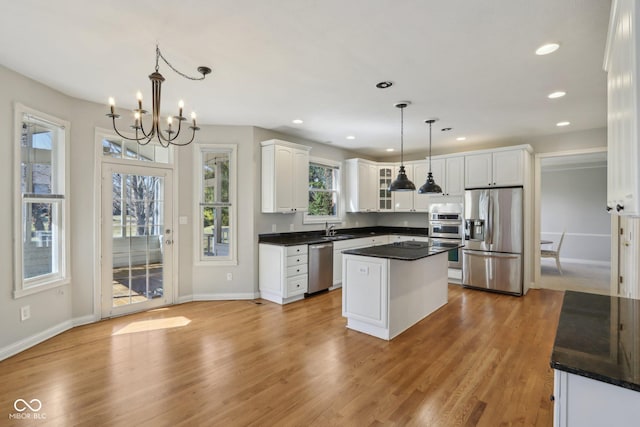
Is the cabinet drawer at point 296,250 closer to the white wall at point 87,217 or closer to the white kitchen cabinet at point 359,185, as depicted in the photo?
the white wall at point 87,217

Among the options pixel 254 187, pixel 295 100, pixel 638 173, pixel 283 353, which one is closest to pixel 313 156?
pixel 254 187

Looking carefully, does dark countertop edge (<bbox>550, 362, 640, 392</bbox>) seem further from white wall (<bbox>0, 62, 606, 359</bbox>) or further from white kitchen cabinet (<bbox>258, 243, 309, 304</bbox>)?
white wall (<bbox>0, 62, 606, 359</bbox>)

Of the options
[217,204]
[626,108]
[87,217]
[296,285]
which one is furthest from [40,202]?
[626,108]

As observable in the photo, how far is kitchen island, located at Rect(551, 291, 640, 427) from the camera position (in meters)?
0.98

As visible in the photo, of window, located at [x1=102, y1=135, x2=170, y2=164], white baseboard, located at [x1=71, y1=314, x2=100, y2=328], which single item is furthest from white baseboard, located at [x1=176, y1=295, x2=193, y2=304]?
window, located at [x1=102, y1=135, x2=170, y2=164]

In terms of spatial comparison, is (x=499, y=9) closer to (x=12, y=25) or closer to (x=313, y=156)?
(x=12, y=25)

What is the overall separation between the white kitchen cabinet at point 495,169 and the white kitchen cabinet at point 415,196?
912mm

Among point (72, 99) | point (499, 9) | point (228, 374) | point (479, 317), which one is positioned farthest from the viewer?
point (479, 317)

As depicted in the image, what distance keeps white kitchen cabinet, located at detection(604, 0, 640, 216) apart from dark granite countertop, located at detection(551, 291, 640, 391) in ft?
1.65

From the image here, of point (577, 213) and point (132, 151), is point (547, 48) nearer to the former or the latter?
point (132, 151)

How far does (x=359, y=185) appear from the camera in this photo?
6.44 metres

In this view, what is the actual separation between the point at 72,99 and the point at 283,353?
365 cm

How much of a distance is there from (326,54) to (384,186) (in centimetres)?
456

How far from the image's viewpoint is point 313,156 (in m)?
5.88
